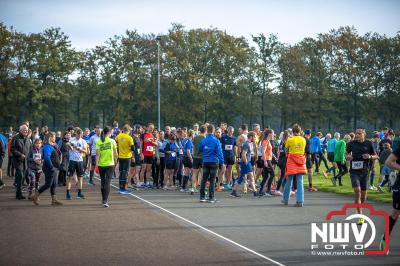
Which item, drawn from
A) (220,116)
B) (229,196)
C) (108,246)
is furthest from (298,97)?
(108,246)

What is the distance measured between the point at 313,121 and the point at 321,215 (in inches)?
1981

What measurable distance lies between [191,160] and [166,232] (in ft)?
26.9

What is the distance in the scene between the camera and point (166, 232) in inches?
407

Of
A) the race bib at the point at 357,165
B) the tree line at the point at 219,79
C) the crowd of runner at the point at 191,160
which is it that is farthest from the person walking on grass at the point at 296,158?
the tree line at the point at 219,79

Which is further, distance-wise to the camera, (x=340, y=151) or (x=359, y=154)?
(x=340, y=151)

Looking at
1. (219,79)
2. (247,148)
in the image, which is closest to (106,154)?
(247,148)

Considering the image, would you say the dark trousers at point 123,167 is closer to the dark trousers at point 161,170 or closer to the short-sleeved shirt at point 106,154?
the dark trousers at point 161,170

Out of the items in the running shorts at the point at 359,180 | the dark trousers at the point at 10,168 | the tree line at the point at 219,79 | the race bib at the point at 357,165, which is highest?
the tree line at the point at 219,79

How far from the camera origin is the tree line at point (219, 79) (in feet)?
199

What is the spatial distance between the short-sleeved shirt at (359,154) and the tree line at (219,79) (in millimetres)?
47610

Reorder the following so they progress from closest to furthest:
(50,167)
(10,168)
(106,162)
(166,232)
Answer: (166,232), (106,162), (50,167), (10,168)

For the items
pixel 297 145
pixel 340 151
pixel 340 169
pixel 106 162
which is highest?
pixel 297 145

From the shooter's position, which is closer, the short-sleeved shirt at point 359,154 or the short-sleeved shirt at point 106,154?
the short-sleeved shirt at point 359,154

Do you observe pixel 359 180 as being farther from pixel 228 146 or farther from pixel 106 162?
pixel 228 146
